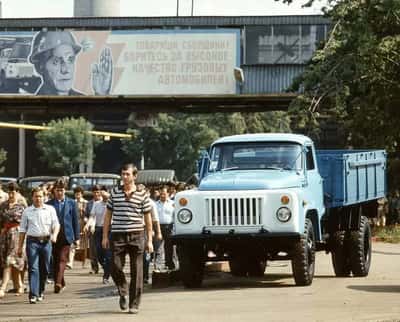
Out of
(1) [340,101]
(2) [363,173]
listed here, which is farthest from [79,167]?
(2) [363,173]

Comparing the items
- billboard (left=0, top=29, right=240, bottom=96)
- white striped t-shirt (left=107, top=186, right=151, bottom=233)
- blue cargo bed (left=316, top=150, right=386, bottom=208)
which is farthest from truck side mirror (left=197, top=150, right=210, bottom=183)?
billboard (left=0, top=29, right=240, bottom=96)

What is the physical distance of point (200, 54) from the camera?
55688 millimetres

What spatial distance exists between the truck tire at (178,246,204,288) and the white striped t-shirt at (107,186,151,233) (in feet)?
13.0

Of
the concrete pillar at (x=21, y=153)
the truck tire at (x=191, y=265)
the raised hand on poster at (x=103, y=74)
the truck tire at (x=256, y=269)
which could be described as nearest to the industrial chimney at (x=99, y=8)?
the concrete pillar at (x=21, y=153)

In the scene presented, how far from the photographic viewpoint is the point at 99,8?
117m

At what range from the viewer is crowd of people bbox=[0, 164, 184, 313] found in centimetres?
1645

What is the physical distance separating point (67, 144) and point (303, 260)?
86.7m

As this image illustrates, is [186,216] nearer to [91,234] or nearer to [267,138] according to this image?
[267,138]

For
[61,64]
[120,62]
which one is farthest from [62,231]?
[61,64]

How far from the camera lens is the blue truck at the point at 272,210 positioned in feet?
65.3

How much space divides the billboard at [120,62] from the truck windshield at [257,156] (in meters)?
33.4

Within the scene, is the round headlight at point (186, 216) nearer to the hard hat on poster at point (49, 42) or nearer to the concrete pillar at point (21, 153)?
the hard hat on poster at point (49, 42)

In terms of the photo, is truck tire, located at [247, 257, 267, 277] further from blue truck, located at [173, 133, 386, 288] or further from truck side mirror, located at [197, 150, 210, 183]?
truck side mirror, located at [197, 150, 210, 183]

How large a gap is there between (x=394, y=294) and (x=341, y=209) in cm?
423
